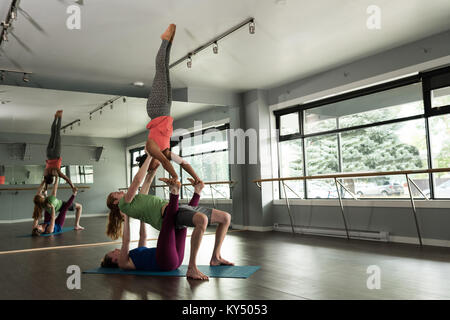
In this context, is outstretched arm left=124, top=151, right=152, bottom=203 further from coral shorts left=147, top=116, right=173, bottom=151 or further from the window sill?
the window sill

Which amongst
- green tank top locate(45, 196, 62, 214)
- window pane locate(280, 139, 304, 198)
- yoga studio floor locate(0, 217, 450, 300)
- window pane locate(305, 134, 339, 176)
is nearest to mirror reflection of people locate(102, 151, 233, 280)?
yoga studio floor locate(0, 217, 450, 300)

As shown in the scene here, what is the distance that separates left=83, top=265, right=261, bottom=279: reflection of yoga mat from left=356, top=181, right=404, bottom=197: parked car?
2.67m

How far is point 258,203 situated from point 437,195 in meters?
3.00

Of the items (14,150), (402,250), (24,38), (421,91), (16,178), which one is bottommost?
(402,250)

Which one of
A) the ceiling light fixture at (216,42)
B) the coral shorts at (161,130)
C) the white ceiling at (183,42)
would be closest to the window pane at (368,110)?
the white ceiling at (183,42)

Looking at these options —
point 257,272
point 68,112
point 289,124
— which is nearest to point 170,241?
point 257,272

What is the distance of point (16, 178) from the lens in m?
5.19

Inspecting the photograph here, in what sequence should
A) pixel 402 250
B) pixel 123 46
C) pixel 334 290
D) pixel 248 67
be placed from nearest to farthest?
pixel 334 290 < pixel 402 250 < pixel 123 46 < pixel 248 67

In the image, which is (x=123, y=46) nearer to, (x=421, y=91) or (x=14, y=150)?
(x=14, y=150)

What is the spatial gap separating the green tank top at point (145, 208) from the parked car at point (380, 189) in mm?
3426

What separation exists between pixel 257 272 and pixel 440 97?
10.7 feet

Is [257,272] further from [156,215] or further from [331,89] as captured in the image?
[331,89]

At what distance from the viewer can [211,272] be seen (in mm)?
3350
